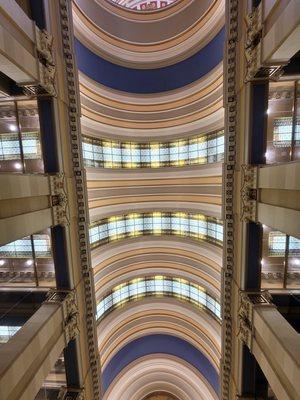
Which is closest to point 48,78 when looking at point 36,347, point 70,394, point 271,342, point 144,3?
point 36,347

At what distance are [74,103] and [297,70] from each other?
9329 mm

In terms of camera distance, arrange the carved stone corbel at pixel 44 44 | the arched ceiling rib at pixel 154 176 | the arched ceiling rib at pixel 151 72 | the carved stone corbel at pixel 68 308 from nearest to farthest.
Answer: the carved stone corbel at pixel 44 44, the carved stone corbel at pixel 68 308, the arched ceiling rib at pixel 151 72, the arched ceiling rib at pixel 154 176

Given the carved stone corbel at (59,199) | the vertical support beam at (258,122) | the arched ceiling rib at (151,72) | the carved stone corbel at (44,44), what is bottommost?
the carved stone corbel at (59,199)

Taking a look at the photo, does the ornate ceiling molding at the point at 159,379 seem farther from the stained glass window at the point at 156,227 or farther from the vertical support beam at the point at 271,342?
the vertical support beam at the point at 271,342

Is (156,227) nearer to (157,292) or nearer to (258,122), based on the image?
(157,292)

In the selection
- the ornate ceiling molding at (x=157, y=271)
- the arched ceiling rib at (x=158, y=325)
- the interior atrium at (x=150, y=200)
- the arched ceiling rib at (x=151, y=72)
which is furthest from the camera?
the arched ceiling rib at (x=158, y=325)

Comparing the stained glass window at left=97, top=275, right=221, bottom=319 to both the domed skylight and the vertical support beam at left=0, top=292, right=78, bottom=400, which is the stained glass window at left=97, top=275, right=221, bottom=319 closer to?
the vertical support beam at left=0, top=292, right=78, bottom=400

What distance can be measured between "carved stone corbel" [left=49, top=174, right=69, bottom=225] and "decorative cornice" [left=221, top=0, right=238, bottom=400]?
7.49 m

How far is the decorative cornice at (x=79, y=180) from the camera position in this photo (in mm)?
10780

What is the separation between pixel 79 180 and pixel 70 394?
10.5 meters

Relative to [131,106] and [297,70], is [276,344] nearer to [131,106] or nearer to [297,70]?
[297,70]

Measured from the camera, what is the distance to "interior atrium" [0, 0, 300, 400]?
30.0ft

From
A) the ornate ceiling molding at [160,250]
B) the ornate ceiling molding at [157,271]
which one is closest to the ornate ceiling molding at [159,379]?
the ornate ceiling molding at [157,271]

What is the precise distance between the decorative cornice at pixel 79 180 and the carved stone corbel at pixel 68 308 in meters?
1.22
